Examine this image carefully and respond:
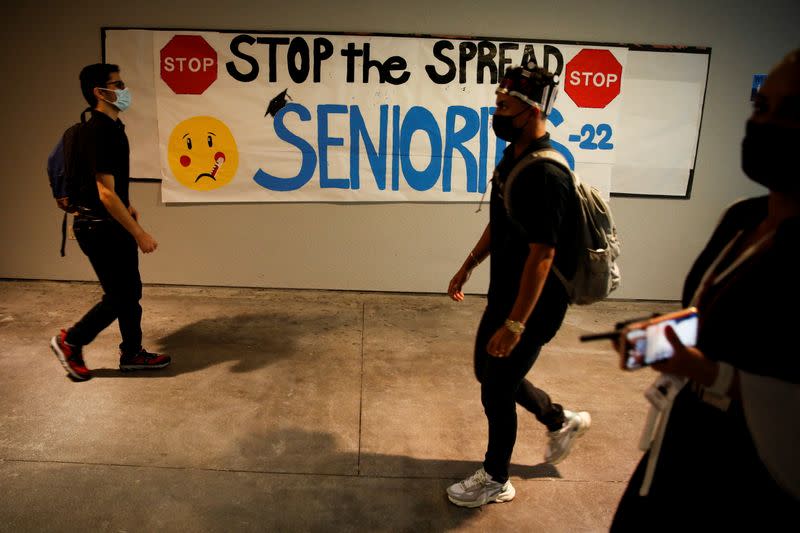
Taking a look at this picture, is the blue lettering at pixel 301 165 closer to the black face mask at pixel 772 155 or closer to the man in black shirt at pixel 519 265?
the man in black shirt at pixel 519 265

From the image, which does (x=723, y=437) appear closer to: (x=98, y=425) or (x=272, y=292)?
(x=98, y=425)

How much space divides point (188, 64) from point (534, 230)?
156 inches

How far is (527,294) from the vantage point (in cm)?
206

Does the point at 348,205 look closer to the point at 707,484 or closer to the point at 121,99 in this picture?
the point at 121,99

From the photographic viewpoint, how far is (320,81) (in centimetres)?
491

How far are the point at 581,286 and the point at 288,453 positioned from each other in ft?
5.26

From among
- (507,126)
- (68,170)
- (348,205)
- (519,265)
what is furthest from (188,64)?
(519,265)

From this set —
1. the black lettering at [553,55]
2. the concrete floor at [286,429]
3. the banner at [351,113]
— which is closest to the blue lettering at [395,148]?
the banner at [351,113]

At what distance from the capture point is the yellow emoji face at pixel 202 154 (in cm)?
498

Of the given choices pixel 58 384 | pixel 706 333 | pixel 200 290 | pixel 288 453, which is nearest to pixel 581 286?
pixel 706 333

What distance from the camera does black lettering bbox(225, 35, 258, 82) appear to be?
190 inches

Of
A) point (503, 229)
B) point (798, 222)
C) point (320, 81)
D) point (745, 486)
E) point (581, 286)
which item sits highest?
point (320, 81)

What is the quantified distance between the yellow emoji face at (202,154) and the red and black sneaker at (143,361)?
191cm

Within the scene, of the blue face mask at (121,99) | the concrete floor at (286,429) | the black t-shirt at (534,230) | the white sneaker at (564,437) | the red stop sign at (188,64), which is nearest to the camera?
the black t-shirt at (534,230)
